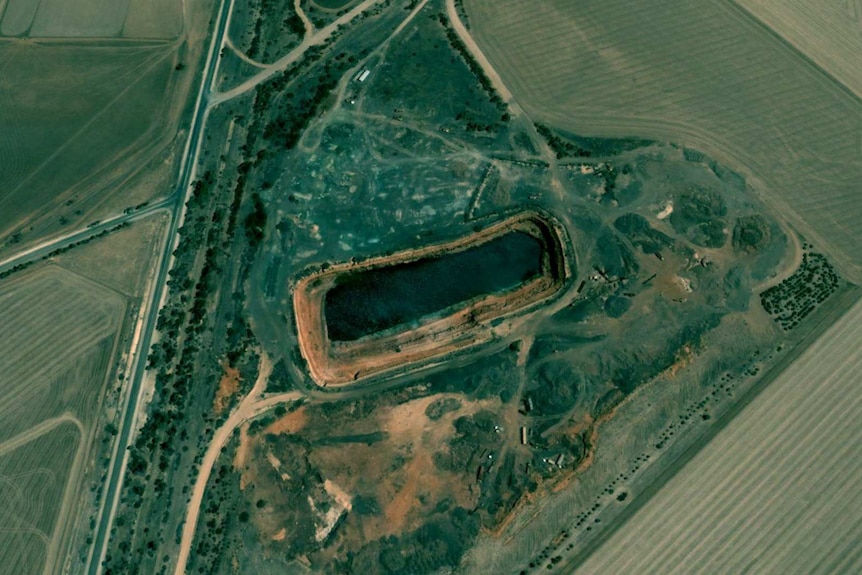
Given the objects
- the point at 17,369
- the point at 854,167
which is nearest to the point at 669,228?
the point at 854,167

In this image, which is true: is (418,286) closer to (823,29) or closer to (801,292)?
(801,292)

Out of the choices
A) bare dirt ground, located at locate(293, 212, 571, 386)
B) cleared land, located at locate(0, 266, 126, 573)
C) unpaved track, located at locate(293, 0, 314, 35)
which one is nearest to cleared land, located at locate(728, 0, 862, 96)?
bare dirt ground, located at locate(293, 212, 571, 386)

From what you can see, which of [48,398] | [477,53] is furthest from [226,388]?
[477,53]

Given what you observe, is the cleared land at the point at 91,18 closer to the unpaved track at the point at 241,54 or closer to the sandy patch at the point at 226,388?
the unpaved track at the point at 241,54

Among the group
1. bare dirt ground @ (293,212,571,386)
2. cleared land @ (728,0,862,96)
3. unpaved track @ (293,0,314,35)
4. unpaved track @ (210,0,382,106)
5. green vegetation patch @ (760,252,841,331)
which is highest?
unpaved track @ (293,0,314,35)

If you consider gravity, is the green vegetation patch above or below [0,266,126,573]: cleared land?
below

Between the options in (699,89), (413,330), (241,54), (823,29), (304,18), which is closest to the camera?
(413,330)

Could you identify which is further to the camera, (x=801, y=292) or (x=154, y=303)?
(x=154, y=303)

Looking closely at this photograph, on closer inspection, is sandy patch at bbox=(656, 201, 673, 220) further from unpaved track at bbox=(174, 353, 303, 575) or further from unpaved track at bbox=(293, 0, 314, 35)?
unpaved track at bbox=(293, 0, 314, 35)
